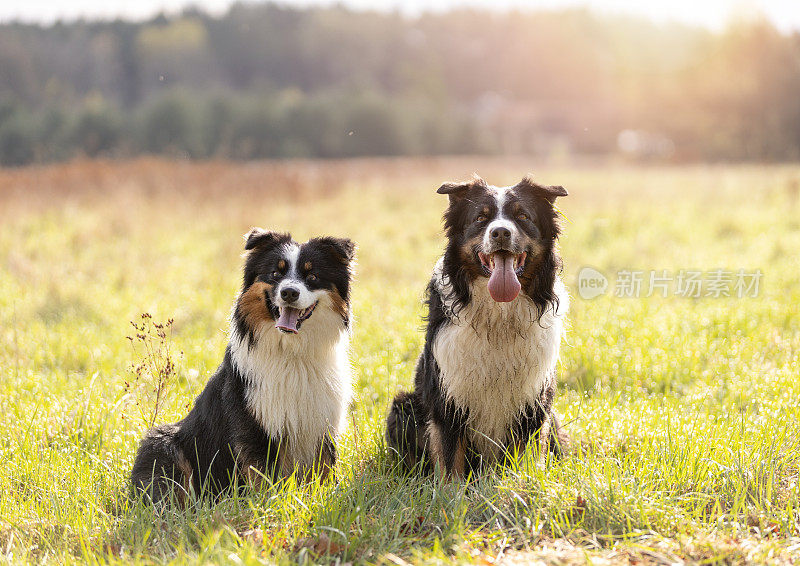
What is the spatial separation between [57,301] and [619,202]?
11.4 metres

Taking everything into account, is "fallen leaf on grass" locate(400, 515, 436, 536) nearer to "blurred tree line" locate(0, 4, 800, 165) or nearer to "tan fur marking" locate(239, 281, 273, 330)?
"tan fur marking" locate(239, 281, 273, 330)

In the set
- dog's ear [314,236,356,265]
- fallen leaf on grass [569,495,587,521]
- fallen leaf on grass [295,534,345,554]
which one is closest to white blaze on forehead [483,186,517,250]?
dog's ear [314,236,356,265]

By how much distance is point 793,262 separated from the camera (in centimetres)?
898

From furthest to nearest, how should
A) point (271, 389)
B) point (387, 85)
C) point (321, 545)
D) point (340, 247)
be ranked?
point (387, 85) < point (340, 247) < point (271, 389) < point (321, 545)

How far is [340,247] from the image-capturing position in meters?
3.61

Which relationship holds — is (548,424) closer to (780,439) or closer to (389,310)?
(780,439)

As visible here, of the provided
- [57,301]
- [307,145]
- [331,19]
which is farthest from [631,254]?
[331,19]

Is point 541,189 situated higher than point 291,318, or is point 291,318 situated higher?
point 541,189

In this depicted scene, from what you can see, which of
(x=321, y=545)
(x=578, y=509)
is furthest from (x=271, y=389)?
(x=578, y=509)

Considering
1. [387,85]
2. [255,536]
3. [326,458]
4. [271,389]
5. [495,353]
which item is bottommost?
[255,536]

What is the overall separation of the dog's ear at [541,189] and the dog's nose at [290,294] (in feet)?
4.26

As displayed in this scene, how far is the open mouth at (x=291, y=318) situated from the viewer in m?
3.37

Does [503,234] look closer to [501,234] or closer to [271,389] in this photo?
[501,234]

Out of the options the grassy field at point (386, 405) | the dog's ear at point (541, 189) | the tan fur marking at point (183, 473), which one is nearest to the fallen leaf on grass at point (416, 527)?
the grassy field at point (386, 405)
